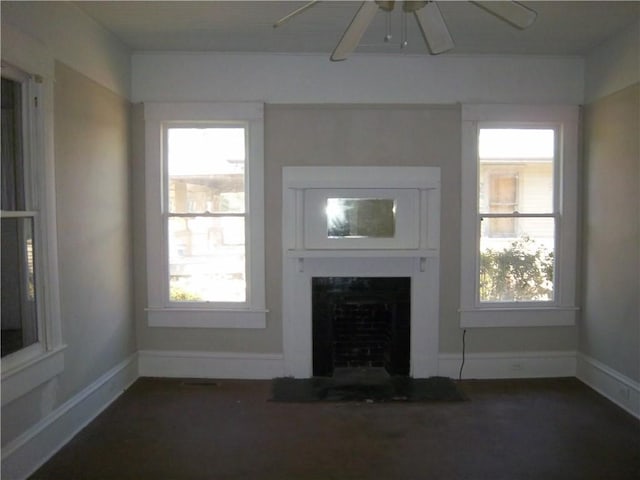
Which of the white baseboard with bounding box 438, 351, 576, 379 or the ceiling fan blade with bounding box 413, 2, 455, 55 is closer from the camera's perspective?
the ceiling fan blade with bounding box 413, 2, 455, 55

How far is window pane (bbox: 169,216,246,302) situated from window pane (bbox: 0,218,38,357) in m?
1.38

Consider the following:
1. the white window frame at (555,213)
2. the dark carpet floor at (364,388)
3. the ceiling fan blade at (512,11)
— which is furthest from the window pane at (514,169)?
the ceiling fan blade at (512,11)

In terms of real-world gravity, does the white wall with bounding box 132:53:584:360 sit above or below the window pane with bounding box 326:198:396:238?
above

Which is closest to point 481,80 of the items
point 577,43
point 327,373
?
point 577,43

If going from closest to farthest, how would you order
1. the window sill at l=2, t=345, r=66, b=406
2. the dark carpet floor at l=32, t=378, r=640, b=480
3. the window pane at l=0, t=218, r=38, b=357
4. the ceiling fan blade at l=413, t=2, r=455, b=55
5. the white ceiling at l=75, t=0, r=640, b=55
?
the ceiling fan blade at l=413, t=2, r=455, b=55 < the window sill at l=2, t=345, r=66, b=406 < the window pane at l=0, t=218, r=38, b=357 < the dark carpet floor at l=32, t=378, r=640, b=480 < the white ceiling at l=75, t=0, r=640, b=55

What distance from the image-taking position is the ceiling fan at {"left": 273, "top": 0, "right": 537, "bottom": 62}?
1.92 m

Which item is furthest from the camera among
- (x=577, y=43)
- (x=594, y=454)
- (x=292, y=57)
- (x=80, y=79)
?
(x=292, y=57)

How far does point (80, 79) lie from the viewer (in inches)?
121

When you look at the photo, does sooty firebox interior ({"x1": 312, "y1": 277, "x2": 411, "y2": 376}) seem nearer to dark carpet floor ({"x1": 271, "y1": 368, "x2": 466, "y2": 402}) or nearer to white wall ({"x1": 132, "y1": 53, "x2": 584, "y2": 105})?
dark carpet floor ({"x1": 271, "y1": 368, "x2": 466, "y2": 402})

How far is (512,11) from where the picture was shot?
1946 mm

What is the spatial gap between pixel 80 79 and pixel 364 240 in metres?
2.39

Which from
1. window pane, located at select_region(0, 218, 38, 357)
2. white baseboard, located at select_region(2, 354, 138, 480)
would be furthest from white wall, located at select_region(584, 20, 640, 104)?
white baseboard, located at select_region(2, 354, 138, 480)

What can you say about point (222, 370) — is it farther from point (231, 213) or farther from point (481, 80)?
point (481, 80)

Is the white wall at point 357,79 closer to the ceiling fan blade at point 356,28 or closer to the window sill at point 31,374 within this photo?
the ceiling fan blade at point 356,28
